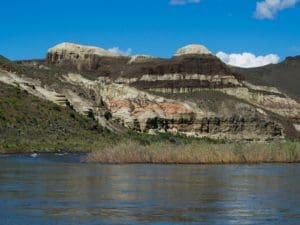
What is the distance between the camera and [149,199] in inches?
976

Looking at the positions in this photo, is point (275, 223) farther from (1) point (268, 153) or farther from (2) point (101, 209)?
(1) point (268, 153)

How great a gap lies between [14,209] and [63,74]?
121 meters

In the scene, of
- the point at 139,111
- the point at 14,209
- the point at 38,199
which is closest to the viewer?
the point at 14,209

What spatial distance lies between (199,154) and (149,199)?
25.4 m

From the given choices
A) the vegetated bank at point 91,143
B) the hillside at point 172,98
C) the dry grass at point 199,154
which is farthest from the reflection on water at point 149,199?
the hillside at point 172,98

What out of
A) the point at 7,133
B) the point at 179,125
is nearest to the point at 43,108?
the point at 7,133

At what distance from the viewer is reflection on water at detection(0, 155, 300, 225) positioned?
64.5 ft

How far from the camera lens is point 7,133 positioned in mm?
83500

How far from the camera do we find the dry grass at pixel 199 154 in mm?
50312

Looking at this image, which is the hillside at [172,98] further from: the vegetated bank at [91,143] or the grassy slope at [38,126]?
the vegetated bank at [91,143]

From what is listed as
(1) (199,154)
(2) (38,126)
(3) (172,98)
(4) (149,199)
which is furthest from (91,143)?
(4) (149,199)

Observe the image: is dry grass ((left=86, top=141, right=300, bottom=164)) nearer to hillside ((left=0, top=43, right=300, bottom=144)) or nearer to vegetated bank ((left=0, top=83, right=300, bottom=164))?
vegetated bank ((left=0, top=83, right=300, bottom=164))

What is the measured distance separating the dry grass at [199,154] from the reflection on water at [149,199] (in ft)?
39.9

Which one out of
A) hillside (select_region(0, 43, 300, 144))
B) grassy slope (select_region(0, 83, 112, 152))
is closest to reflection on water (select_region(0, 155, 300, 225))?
grassy slope (select_region(0, 83, 112, 152))
